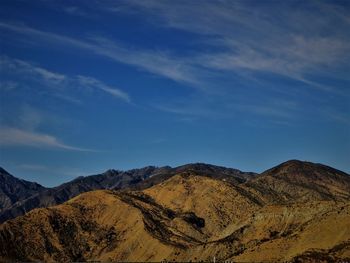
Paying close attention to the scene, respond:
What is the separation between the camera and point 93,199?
163 meters

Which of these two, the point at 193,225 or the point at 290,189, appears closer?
the point at 193,225

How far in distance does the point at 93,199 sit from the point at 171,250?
4527 centimetres

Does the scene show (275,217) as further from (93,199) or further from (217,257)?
(93,199)

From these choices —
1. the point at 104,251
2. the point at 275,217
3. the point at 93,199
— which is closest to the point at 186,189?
the point at 93,199

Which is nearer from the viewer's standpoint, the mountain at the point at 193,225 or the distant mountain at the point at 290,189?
the mountain at the point at 193,225

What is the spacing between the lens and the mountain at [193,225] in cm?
8975

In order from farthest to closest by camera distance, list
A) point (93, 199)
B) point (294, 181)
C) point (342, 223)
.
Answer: point (294, 181) < point (93, 199) < point (342, 223)

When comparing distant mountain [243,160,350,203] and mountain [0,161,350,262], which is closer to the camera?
mountain [0,161,350,262]

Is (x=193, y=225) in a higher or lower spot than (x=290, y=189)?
lower

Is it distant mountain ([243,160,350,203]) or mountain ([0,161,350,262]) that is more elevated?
distant mountain ([243,160,350,203])

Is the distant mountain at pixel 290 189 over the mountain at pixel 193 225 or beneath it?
over

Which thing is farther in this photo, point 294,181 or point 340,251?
point 294,181

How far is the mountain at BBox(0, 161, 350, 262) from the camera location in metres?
89.8

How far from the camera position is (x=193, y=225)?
486ft
